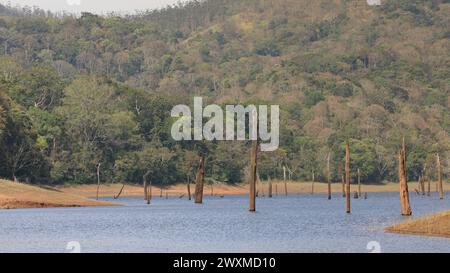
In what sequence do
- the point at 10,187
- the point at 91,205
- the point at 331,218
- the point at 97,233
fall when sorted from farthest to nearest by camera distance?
the point at 91,205
the point at 10,187
the point at 331,218
the point at 97,233

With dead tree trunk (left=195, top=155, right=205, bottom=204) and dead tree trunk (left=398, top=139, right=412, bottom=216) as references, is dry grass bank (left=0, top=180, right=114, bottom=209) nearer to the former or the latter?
dead tree trunk (left=195, top=155, right=205, bottom=204)

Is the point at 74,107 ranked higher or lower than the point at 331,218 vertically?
higher

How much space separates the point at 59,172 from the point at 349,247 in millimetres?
108247

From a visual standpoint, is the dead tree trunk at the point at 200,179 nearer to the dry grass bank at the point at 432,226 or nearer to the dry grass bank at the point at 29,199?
the dry grass bank at the point at 29,199

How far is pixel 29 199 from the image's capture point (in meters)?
105

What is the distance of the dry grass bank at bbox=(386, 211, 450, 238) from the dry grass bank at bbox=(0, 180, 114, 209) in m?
52.3

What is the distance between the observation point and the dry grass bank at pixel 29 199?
4023 inches

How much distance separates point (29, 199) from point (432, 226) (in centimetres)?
5728

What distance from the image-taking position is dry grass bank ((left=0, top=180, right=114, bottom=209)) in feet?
335

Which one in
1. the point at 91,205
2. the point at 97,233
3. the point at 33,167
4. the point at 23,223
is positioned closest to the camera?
the point at 97,233

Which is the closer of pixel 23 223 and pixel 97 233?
pixel 97 233
